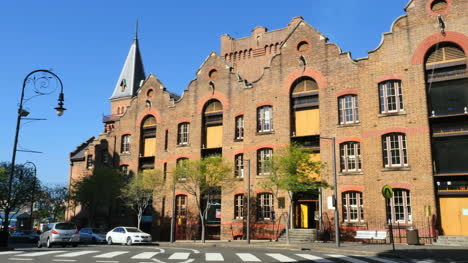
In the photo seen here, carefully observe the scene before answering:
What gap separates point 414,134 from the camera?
2719 centimetres

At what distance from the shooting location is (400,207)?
2706 centimetres

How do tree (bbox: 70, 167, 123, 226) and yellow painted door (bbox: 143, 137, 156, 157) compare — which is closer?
tree (bbox: 70, 167, 123, 226)

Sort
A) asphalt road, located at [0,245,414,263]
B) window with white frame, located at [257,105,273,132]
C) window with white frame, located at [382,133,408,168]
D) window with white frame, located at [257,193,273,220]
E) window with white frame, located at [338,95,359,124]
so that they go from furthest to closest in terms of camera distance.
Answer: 1. window with white frame, located at [257,105,273,132]
2. window with white frame, located at [257,193,273,220]
3. window with white frame, located at [338,95,359,124]
4. window with white frame, located at [382,133,408,168]
5. asphalt road, located at [0,245,414,263]

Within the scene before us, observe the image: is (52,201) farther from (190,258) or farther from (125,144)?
(190,258)

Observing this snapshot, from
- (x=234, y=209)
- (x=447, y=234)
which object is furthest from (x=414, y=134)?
(x=234, y=209)

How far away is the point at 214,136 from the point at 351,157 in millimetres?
12757

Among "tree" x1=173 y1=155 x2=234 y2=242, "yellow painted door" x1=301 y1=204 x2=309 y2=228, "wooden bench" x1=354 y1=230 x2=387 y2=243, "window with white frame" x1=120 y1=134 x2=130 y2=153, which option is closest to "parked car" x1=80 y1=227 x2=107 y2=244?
"tree" x1=173 y1=155 x2=234 y2=242

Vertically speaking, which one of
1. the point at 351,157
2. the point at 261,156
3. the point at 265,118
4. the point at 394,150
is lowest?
the point at 351,157

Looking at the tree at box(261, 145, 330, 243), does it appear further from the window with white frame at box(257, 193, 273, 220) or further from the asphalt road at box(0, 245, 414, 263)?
the asphalt road at box(0, 245, 414, 263)

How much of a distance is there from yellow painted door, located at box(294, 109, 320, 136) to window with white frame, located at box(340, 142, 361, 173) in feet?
8.60

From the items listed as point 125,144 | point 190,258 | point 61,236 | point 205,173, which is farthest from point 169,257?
point 125,144

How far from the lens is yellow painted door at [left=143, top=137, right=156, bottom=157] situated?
41062 mm

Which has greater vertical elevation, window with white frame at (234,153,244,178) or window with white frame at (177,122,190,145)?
window with white frame at (177,122,190,145)

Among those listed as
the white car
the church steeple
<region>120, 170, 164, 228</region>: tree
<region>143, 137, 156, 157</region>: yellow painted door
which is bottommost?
the white car
